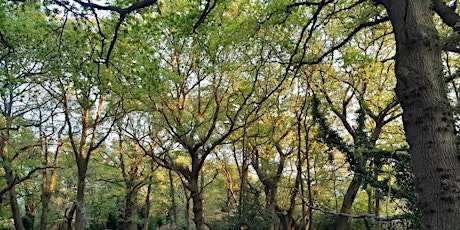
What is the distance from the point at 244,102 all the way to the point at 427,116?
8.16 m

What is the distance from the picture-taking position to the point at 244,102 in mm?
10500

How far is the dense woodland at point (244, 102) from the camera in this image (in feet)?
8.50

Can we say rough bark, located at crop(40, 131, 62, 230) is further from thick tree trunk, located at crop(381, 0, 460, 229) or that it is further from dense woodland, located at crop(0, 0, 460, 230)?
thick tree trunk, located at crop(381, 0, 460, 229)

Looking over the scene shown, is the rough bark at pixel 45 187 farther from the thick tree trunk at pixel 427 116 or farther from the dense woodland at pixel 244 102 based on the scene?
the thick tree trunk at pixel 427 116

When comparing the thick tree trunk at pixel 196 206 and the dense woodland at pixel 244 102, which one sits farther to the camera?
the thick tree trunk at pixel 196 206

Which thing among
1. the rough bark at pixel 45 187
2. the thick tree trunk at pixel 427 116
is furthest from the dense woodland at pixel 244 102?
the rough bark at pixel 45 187

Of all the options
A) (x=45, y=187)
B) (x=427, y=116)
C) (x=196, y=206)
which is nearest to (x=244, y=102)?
(x=196, y=206)

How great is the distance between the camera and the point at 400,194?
4.69 metres

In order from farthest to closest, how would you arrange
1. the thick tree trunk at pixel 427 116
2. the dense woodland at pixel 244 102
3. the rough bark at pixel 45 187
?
the rough bark at pixel 45 187, the dense woodland at pixel 244 102, the thick tree trunk at pixel 427 116

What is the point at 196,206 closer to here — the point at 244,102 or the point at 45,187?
the point at 244,102

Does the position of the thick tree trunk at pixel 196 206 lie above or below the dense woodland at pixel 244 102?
below

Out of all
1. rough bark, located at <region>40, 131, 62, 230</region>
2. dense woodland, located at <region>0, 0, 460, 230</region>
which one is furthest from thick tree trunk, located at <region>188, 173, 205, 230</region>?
rough bark, located at <region>40, 131, 62, 230</region>

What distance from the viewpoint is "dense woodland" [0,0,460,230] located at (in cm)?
259

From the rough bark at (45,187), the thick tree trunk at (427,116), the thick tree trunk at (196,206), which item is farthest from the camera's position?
the rough bark at (45,187)
